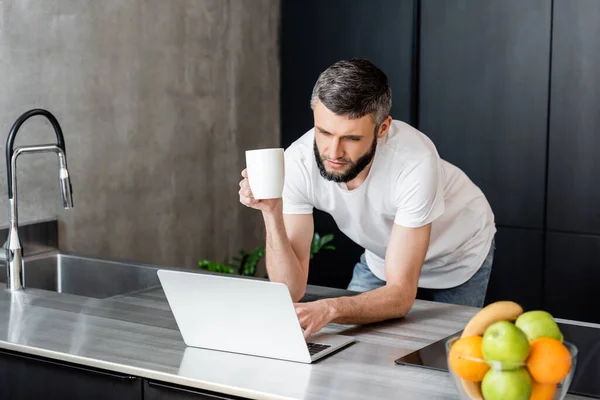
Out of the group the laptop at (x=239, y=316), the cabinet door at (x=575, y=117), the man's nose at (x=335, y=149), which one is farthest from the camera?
the cabinet door at (x=575, y=117)

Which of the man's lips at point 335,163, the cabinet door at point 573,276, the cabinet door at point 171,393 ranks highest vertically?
the man's lips at point 335,163

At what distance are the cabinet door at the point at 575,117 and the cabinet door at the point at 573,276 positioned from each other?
2.5 inches

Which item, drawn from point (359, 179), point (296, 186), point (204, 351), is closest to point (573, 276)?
point (359, 179)

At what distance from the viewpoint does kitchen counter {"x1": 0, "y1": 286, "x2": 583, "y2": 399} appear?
1.70m

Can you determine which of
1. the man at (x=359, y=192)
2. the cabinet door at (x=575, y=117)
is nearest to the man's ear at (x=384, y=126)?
the man at (x=359, y=192)

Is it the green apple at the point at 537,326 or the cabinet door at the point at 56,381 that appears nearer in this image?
the green apple at the point at 537,326

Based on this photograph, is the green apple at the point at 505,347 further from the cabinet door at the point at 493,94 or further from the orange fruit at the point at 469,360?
the cabinet door at the point at 493,94

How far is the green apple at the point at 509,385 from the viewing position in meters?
1.42

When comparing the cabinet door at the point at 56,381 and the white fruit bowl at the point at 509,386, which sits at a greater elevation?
the white fruit bowl at the point at 509,386

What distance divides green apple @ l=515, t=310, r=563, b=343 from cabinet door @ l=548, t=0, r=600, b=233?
7.77 feet

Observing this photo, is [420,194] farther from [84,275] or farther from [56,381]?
[84,275]

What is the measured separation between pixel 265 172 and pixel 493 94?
222 centimetres

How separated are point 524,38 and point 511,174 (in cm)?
59

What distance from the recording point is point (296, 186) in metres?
2.54
